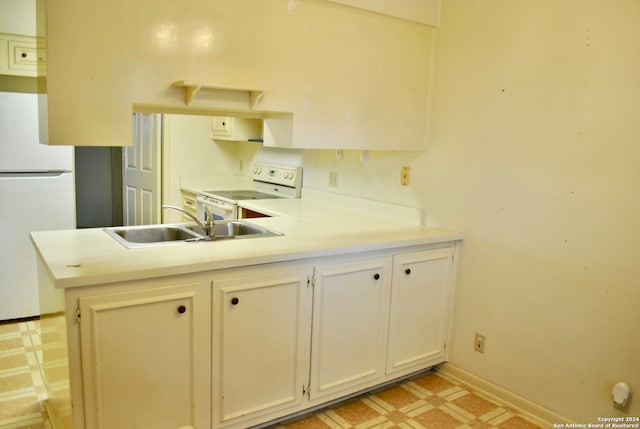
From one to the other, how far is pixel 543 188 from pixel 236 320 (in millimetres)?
Answer: 1588

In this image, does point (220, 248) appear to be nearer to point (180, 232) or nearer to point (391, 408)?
point (180, 232)

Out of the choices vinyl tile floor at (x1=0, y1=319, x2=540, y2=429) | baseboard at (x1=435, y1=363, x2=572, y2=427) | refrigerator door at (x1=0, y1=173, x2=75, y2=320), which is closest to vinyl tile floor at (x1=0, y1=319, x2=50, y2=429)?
vinyl tile floor at (x1=0, y1=319, x2=540, y2=429)

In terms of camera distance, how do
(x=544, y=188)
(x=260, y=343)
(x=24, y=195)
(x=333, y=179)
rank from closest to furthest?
(x=260, y=343) → (x=544, y=188) → (x=24, y=195) → (x=333, y=179)

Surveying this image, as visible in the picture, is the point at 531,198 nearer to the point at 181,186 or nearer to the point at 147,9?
the point at 147,9

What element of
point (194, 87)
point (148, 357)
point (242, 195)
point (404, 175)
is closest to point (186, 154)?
point (242, 195)

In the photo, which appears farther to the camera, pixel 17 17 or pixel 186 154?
pixel 186 154

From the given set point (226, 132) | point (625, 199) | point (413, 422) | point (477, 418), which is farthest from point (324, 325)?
point (226, 132)

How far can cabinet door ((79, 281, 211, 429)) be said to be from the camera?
1803 mm

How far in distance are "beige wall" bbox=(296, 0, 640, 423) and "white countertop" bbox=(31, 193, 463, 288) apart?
328 millimetres

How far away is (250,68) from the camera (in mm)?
2254

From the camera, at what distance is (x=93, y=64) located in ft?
6.22

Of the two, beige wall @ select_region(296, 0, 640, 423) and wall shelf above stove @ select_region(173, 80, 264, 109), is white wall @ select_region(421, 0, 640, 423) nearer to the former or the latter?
beige wall @ select_region(296, 0, 640, 423)

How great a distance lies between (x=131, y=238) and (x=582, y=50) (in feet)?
7.71

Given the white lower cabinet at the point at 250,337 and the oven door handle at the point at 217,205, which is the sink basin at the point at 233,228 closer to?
the white lower cabinet at the point at 250,337
